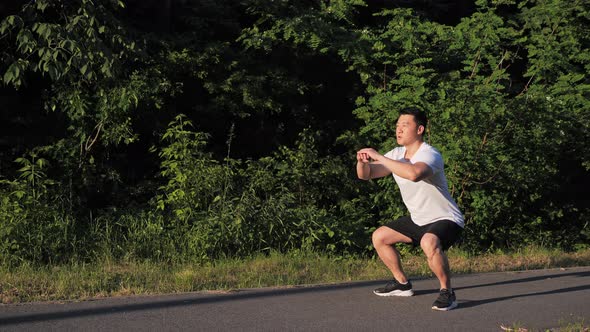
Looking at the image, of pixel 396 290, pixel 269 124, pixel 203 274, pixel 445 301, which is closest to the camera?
pixel 445 301

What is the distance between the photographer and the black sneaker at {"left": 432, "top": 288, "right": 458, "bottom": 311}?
6.40 meters

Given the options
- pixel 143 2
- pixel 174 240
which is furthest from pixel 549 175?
pixel 143 2

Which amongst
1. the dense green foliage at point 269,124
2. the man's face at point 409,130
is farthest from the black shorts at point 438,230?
the dense green foliage at point 269,124

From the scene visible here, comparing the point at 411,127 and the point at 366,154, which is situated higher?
the point at 411,127

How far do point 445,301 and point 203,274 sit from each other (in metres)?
2.54

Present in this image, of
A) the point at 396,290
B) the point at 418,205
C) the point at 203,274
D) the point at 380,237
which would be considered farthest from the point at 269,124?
the point at 418,205

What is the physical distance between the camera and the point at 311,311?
20.6 ft

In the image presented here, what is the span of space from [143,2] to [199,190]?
4079 mm

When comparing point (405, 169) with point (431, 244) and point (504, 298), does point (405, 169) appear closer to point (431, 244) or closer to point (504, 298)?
point (431, 244)

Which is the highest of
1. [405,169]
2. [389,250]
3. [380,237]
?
[405,169]

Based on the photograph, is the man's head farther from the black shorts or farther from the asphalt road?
the asphalt road

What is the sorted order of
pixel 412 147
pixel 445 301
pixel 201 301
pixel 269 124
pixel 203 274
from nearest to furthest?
pixel 445 301
pixel 201 301
pixel 412 147
pixel 203 274
pixel 269 124

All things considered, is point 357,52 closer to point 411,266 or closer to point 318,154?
point 318,154

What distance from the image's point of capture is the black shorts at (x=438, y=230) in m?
6.50
